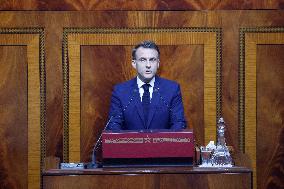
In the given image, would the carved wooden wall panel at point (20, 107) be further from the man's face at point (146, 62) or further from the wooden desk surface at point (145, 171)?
the wooden desk surface at point (145, 171)

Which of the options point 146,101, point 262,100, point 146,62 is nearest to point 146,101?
point 146,101

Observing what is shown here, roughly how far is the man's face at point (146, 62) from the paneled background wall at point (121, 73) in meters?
0.79

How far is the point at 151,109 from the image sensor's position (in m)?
3.88

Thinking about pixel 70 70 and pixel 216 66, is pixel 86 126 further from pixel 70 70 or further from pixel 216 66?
pixel 216 66

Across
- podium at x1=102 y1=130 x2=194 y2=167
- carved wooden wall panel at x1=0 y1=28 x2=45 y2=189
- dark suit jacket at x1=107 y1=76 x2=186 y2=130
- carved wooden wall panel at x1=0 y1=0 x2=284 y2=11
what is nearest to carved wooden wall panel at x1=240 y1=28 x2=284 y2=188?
carved wooden wall panel at x1=0 y1=0 x2=284 y2=11

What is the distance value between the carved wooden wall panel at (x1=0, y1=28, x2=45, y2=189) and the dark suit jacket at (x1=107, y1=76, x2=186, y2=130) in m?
0.98

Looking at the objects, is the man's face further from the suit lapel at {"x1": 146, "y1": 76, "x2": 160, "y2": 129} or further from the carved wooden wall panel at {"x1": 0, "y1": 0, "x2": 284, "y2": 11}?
the carved wooden wall panel at {"x1": 0, "y1": 0, "x2": 284, "y2": 11}

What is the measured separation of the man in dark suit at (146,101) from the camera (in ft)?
12.7

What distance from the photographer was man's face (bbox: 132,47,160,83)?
3852mm

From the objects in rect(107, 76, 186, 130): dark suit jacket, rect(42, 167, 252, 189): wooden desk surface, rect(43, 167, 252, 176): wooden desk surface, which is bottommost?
rect(42, 167, 252, 189): wooden desk surface

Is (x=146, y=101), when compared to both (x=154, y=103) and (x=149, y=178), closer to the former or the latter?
(x=154, y=103)

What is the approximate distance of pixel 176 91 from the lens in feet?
13.0

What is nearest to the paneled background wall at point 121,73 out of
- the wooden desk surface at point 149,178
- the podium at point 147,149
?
the podium at point 147,149

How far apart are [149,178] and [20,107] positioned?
6.66 feet
